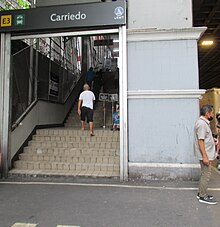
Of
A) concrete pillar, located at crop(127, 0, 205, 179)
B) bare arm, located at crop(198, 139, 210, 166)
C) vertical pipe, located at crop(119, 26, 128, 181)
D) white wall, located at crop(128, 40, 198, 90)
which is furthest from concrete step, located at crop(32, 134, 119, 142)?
bare arm, located at crop(198, 139, 210, 166)

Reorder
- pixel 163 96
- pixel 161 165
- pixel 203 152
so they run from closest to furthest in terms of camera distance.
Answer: pixel 203 152 < pixel 161 165 < pixel 163 96

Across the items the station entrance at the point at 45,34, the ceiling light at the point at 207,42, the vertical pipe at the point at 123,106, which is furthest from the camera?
the ceiling light at the point at 207,42

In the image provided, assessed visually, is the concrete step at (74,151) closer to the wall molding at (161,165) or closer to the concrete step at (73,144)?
the concrete step at (73,144)

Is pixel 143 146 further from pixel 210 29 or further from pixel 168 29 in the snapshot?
pixel 210 29

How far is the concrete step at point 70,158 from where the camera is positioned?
22.2ft

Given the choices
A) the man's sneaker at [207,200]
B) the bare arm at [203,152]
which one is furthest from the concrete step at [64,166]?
the bare arm at [203,152]

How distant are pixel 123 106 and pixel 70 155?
7.18 ft

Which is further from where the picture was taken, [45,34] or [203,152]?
[45,34]

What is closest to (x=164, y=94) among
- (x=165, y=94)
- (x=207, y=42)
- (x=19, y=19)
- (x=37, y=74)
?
(x=165, y=94)

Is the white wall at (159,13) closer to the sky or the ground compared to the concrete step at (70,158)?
closer to the sky

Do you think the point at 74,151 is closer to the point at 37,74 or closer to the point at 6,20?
the point at 37,74

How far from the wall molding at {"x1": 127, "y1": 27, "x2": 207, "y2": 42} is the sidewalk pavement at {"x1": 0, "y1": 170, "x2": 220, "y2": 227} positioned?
338 centimetres

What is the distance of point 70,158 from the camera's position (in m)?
6.97

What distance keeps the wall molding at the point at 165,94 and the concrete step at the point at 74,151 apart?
179cm
